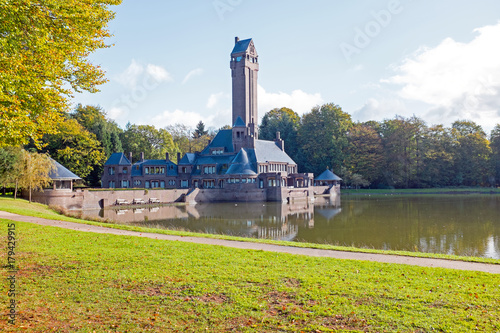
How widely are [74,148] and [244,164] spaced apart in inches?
1041

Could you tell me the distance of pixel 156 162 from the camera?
6650 cm

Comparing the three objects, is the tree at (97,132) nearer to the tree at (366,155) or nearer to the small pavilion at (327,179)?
the small pavilion at (327,179)

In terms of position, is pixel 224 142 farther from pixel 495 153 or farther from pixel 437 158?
pixel 495 153

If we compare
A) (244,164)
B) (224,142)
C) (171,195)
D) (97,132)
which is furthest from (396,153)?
(97,132)

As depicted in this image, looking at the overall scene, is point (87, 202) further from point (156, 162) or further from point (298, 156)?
point (298, 156)

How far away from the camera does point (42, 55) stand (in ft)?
A: 41.7

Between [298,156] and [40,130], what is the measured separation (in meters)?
75.0

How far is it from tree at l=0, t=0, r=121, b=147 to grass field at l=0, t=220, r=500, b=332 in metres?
4.44

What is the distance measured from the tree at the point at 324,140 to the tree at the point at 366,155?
1978mm

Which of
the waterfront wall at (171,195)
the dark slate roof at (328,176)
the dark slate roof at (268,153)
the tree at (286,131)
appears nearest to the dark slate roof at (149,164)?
the waterfront wall at (171,195)

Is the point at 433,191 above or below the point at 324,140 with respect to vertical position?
below

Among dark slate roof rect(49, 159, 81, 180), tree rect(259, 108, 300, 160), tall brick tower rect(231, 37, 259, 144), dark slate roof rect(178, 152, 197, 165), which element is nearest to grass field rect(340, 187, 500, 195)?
tree rect(259, 108, 300, 160)

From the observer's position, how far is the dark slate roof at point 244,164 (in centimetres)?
5912

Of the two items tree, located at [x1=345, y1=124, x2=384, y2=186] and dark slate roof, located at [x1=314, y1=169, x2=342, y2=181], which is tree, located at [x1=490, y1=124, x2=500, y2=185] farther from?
dark slate roof, located at [x1=314, y1=169, x2=342, y2=181]
